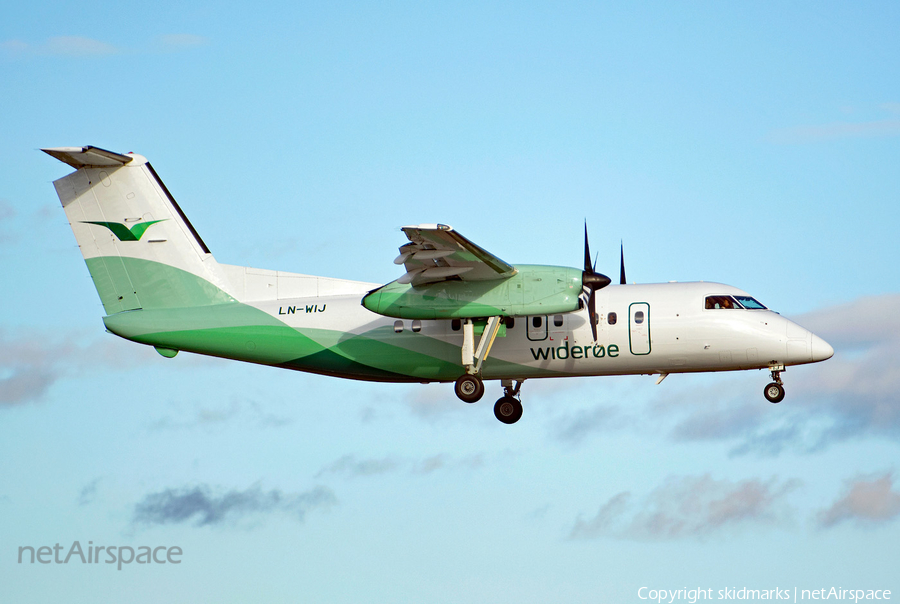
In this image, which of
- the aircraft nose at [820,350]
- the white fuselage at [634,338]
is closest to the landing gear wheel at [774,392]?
the white fuselage at [634,338]

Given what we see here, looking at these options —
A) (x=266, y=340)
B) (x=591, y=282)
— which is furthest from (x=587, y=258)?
(x=266, y=340)

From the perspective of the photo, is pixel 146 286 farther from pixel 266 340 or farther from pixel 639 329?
pixel 639 329

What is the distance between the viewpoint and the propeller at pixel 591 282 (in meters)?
18.8

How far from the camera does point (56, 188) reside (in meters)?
21.6

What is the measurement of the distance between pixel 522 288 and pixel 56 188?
37.3 feet

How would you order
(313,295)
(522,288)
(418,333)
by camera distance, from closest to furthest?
(522,288) → (418,333) → (313,295)

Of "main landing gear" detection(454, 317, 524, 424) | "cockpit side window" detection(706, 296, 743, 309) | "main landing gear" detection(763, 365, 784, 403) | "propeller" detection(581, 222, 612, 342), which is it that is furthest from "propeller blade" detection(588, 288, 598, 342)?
"main landing gear" detection(763, 365, 784, 403)

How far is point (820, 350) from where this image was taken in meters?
19.1

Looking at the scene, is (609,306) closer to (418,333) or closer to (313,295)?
(418,333)

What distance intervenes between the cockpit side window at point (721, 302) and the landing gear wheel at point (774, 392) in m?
1.85

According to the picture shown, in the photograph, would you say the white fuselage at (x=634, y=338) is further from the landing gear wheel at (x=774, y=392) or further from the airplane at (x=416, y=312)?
the landing gear wheel at (x=774, y=392)

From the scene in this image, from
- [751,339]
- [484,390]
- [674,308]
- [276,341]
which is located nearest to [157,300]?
[276,341]

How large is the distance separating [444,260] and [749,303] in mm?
6639

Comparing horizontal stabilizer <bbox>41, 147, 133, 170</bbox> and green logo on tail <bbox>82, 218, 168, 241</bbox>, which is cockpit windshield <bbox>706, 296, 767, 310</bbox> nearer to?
green logo on tail <bbox>82, 218, 168, 241</bbox>
